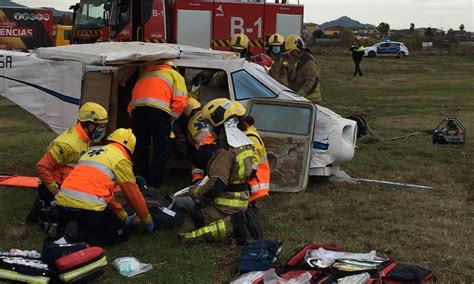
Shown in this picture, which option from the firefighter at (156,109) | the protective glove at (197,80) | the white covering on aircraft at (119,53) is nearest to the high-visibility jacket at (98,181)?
the white covering on aircraft at (119,53)

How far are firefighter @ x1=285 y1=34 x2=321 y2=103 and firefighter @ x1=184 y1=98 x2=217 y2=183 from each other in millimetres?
2520

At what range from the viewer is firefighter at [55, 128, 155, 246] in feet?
16.1

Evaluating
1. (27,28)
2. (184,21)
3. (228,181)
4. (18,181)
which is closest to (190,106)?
(228,181)

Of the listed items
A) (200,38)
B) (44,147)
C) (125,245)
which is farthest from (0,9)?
(125,245)

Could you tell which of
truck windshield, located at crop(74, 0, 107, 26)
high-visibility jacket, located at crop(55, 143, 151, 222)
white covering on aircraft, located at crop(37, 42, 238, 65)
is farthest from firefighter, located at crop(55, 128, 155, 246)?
truck windshield, located at crop(74, 0, 107, 26)

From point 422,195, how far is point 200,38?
9.81 m

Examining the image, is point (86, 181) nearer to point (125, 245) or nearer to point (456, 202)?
point (125, 245)

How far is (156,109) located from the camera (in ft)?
21.8

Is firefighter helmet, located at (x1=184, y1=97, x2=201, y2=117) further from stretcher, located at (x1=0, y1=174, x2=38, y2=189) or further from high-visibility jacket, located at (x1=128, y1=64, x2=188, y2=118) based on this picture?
stretcher, located at (x1=0, y1=174, x2=38, y2=189)

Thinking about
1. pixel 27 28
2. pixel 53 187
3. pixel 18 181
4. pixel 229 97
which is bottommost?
pixel 18 181

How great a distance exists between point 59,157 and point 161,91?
1.46 meters

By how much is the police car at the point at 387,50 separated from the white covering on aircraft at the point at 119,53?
44.2 meters

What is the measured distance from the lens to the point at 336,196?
6.86 m

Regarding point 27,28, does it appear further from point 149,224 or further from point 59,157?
point 149,224
